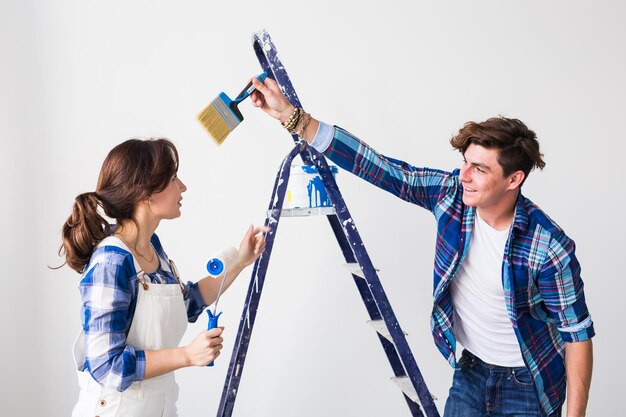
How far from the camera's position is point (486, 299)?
2359 millimetres

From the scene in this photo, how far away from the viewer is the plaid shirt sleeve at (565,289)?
7.28 ft

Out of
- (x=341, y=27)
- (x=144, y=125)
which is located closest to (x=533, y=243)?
(x=341, y=27)

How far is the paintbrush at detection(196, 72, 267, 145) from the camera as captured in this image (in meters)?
2.15

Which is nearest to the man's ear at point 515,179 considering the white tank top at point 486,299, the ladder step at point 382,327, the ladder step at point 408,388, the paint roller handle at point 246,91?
the white tank top at point 486,299

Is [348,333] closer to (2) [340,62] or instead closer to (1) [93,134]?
(2) [340,62]

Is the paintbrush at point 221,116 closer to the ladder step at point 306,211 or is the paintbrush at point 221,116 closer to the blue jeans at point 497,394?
the ladder step at point 306,211

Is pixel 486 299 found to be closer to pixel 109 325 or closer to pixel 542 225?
pixel 542 225

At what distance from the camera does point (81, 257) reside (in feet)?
6.41

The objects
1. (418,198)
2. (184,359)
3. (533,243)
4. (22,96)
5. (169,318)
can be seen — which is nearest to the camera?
(184,359)

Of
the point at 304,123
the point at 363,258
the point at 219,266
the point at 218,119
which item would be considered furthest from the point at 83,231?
the point at 363,258

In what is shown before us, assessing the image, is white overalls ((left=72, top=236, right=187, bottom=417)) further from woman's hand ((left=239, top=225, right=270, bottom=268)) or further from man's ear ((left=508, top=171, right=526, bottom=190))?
man's ear ((left=508, top=171, right=526, bottom=190))

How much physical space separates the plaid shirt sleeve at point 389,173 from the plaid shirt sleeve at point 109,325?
0.82m

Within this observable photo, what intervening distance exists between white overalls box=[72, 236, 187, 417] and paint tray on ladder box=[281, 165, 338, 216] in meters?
0.58

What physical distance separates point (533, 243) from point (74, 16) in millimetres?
2320
